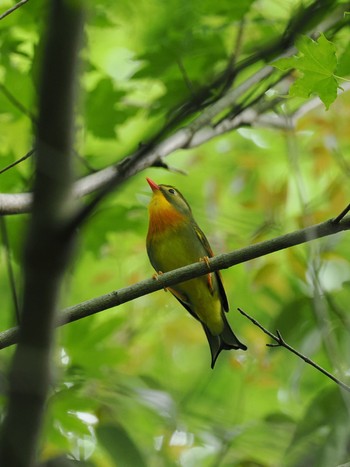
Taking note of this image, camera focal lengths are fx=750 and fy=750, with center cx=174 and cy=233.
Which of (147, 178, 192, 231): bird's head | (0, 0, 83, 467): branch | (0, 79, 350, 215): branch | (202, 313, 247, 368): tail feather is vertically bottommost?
(202, 313, 247, 368): tail feather

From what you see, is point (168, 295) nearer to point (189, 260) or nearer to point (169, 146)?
point (189, 260)

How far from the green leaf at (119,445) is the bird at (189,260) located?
3.37ft

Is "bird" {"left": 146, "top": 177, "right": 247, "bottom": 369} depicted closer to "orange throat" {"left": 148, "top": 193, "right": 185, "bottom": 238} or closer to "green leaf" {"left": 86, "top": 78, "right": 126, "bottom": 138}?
"orange throat" {"left": 148, "top": 193, "right": 185, "bottom": 238}

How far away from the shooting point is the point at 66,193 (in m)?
1.13

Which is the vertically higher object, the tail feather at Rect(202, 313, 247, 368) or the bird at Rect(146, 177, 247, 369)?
the bird at Rect(146, 177, 247, 369)

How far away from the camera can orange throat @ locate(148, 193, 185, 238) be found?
4844 millimetres

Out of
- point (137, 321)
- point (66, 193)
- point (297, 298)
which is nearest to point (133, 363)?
point (137, 321)

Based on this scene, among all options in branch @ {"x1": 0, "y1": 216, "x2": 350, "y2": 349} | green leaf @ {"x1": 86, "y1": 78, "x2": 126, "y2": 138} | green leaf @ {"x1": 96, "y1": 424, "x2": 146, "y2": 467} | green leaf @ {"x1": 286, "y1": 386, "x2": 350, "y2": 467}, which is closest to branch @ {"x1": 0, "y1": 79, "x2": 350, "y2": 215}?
green leaf @ {"x1": 86, "y1": 78, "x2": 126, "y2": 138}

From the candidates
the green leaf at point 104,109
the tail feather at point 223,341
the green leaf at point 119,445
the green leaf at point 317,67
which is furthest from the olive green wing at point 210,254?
the green leaf at point 317,67

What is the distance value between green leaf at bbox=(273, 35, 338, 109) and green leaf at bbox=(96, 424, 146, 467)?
6.58ft

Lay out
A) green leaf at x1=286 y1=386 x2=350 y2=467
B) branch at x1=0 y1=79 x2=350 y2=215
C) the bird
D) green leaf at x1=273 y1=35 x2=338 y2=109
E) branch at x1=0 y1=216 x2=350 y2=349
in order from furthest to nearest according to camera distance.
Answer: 1. the bird
2. green leaf at x1=286 y1=386 x2=350 y2=467
3. branch at x1=0 y1=79 x2=350 y2=215
4. green leaf at x1=273 y1=35 x2=338 y2=109
5. branch at x1=0 y1=216 x2=350 y2=349

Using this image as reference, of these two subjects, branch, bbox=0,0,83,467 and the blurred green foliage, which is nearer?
branch, bbox=0,0,83,467

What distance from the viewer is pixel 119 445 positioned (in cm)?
380

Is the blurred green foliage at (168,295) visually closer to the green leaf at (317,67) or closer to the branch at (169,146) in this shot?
the green leaf at (317,67)
